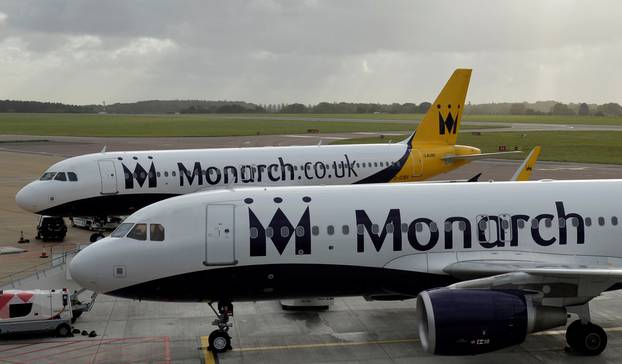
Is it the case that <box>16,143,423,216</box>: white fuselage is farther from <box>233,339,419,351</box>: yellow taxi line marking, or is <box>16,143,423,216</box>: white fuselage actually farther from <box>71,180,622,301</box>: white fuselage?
<box>233,339,419,351</box>: yellow taxi line marking

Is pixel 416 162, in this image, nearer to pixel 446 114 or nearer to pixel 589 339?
pixel 446 114

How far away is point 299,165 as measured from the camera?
107ft

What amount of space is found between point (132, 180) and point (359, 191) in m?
16.0

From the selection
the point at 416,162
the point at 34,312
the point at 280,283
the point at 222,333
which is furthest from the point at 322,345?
the point at 416,162

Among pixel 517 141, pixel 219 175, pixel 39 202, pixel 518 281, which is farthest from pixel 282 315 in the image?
pixel 517 141

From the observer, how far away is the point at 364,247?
15797 mm

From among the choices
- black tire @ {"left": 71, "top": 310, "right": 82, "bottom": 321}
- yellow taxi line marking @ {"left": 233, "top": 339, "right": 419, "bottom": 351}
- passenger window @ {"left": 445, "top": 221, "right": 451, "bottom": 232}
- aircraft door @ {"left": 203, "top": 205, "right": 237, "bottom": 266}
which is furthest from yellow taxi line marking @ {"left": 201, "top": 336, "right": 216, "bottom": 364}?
passenger window @ {"left": 445, "top": 221, "right": 451, "bottom": 232}

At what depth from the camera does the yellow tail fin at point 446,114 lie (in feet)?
123

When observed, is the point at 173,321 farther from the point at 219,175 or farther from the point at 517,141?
the point at 517,141

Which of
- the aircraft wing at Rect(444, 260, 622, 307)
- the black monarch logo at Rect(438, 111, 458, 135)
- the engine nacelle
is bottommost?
the engine nacelle

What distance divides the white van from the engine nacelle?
952 centimetres

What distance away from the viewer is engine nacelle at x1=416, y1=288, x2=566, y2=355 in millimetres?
13414

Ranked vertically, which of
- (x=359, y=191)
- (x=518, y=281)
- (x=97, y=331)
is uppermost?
(x=359, y=191)

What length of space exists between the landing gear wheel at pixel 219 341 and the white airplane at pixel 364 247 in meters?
0.03
